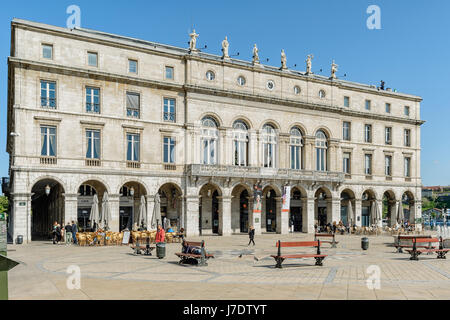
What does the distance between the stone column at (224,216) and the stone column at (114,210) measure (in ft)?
32.1

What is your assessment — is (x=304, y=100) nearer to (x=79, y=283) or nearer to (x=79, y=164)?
(x=79, y=164)

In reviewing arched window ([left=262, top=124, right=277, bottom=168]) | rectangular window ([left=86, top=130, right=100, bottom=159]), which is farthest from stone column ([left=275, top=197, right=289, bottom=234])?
rectangular window ([left=86, top=130, right=100, bottom=159])

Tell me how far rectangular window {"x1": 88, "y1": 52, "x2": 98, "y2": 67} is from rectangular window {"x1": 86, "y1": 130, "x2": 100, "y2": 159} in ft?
18.0

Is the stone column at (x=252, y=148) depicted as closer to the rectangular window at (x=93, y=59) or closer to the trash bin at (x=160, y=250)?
the rectangular window at (x=93, y=59)

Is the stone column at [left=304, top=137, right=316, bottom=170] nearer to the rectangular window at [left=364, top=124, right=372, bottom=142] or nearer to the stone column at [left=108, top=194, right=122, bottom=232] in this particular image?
the rectangular window at [left=364, top=124, right=372, bottom=142]

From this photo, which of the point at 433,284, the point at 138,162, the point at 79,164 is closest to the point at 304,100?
the point at 138,162

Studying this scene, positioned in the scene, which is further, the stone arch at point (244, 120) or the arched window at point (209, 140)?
the stone arch at point (244, 120)

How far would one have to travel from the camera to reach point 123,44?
4097cm

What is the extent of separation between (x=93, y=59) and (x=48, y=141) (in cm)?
773

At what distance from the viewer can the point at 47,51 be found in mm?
37781

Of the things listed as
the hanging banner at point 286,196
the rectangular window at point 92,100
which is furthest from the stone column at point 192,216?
the rectangular window at point 92,100

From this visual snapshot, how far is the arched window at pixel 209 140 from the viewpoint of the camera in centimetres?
4513

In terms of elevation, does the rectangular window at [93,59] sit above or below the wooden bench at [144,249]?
above

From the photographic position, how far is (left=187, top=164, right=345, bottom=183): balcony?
43.8 m
